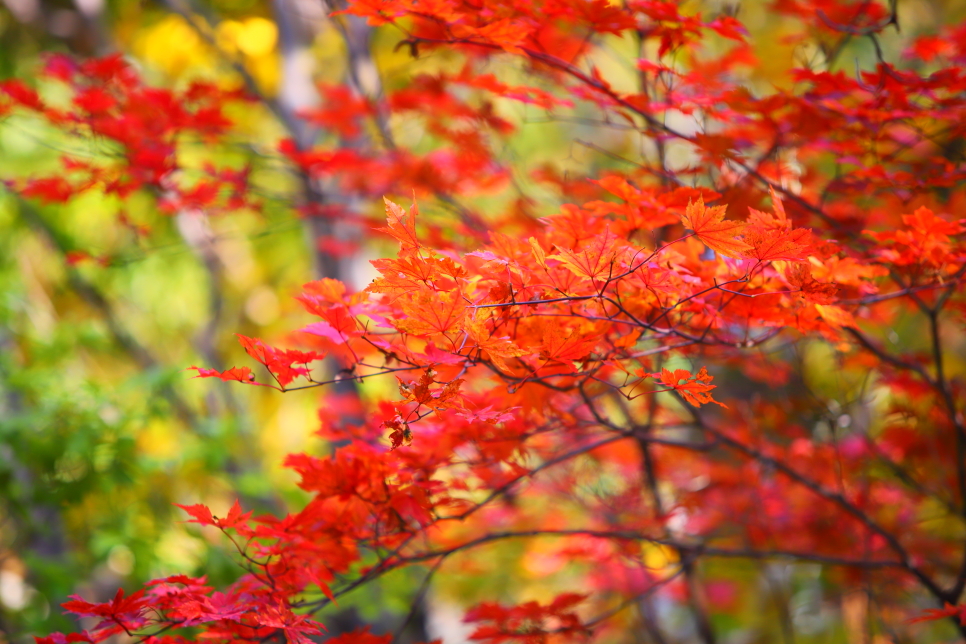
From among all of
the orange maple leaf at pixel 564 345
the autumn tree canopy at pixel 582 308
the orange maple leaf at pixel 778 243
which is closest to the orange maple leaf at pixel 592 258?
the autumn tree canopy at pixel 582 308

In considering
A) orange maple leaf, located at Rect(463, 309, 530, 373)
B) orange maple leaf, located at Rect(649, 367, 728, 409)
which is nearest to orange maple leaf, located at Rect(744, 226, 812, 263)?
orange maple leaf, located at Rect(649, 367, 728, 409)

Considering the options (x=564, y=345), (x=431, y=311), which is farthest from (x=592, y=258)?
(x=431, y=311)

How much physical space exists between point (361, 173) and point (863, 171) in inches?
74.2

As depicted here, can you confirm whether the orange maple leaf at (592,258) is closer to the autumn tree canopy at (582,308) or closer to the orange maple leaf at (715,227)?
the autumn tree canopy at (582,308)

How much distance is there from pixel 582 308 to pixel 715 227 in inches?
12.8

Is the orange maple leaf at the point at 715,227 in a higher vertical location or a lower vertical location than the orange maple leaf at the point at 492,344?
higher

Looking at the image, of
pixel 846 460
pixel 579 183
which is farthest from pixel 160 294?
pixel 846 460

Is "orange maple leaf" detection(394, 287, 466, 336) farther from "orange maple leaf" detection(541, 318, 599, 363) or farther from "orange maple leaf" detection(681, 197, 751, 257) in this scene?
"orange maple leaf" detection(681, 197, 751, 257)

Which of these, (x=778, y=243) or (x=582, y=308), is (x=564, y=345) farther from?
(x=778, y=243)

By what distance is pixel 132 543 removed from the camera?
2299mm

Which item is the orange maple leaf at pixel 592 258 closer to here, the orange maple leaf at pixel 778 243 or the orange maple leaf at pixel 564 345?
the orange maple leaf at pixel 564 345

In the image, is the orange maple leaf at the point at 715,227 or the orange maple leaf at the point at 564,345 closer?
the orange maple leaf at the point at 715,227

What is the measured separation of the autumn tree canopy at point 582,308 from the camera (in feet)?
3.81

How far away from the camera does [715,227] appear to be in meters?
1.04
